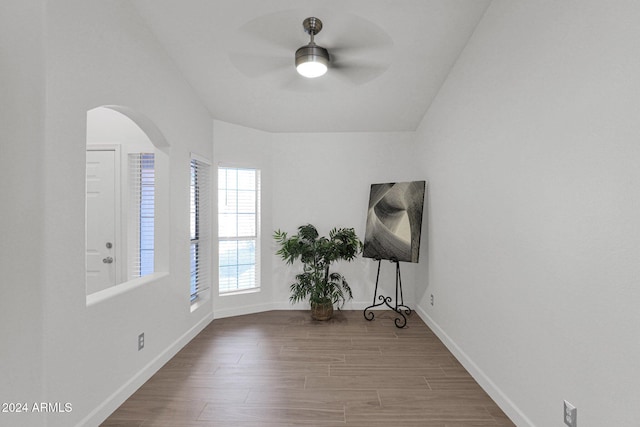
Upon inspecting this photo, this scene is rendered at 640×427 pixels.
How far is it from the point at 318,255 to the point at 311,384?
5.80 ft

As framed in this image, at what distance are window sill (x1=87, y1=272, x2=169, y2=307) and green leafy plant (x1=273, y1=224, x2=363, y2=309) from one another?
5.28 feet

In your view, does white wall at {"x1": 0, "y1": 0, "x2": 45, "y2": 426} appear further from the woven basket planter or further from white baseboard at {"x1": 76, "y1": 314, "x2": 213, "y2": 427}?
the woven basket planter

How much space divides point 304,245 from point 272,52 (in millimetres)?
2221

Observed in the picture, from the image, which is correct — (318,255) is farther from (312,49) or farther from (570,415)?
(570,415)

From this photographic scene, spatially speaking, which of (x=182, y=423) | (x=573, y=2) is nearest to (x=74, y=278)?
(x=182, y=423)

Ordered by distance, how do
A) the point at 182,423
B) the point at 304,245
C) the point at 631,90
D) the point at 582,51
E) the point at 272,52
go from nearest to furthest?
1. the point at 631,90
2. the point at 582,51
3. the point at 182,423
4. the point at 272,52
5. the point at 304,245

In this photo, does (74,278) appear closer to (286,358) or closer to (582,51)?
(286,358)

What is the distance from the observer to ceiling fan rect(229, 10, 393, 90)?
2.52 meters

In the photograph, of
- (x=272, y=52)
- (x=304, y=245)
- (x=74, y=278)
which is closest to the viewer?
(x=74, y=278)

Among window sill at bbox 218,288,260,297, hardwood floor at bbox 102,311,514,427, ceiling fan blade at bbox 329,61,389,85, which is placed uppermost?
ceiling fan blade at bbox 329,61,389,85

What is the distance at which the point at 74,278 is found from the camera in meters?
1.81

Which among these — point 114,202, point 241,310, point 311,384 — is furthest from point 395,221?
point 114,202

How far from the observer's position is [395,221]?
12.9 ft

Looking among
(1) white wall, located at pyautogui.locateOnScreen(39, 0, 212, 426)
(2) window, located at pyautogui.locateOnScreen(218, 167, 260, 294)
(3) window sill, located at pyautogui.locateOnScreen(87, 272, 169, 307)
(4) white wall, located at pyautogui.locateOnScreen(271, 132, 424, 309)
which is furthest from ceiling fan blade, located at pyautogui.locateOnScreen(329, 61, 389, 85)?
(3) window sill, located at pyautogui.locateOnScreen(87, 272, 169, 307)
